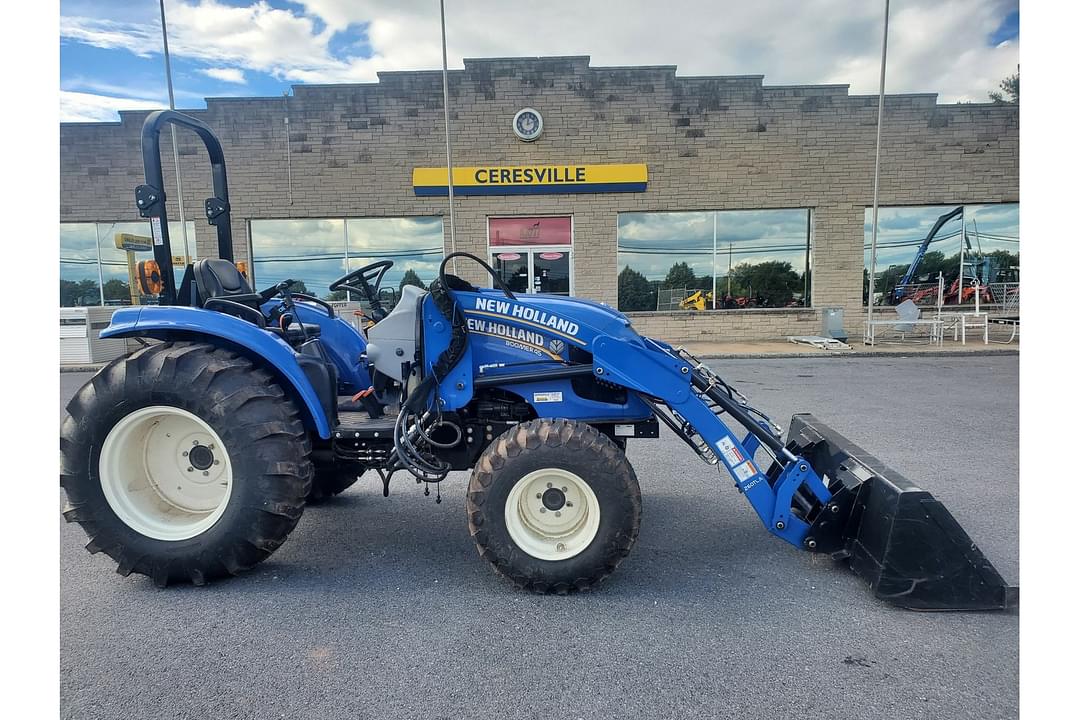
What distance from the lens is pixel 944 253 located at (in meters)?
15.1

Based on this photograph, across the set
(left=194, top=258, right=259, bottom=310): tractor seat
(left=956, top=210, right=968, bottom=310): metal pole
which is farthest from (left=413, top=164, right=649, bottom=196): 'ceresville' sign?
(left=194, top=258, right=259, bottom=310): tractor seat

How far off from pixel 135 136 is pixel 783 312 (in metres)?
15.3

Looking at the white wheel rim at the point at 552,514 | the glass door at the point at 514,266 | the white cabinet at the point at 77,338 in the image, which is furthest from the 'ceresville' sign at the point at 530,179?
the white wheel rim at the point at 552,514

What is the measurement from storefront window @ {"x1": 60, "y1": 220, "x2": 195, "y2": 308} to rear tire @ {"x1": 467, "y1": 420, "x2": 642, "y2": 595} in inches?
544

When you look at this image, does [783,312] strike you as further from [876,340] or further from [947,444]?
[947,444]

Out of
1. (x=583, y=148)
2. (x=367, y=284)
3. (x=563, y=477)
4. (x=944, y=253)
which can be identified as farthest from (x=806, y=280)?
(x=563, y=477)

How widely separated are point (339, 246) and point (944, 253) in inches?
564

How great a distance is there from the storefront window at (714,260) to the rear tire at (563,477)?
12.0 meters

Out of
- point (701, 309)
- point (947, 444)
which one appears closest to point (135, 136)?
point (701, 309)

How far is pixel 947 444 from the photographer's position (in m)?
5.91

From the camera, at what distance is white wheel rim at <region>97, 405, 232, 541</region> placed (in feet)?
10.9

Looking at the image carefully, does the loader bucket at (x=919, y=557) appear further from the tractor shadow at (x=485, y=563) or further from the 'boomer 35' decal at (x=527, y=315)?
the 'boomer 35' decal at (x=527, y=315)

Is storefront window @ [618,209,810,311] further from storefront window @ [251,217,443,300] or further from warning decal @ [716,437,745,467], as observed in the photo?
warning decal @ [716,437,745,467]

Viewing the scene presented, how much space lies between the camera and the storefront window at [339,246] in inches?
570
